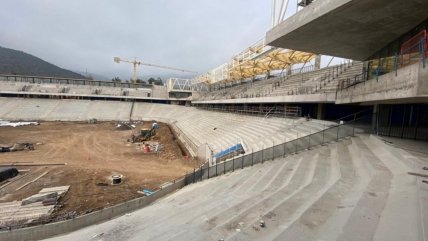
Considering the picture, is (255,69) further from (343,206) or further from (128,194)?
(343,206)

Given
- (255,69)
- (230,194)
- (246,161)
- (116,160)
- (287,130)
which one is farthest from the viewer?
(255,69)

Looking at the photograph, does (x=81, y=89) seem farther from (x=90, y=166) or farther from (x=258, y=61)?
(x=90, y=166)

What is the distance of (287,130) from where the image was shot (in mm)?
20219

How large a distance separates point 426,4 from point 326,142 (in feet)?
26.3

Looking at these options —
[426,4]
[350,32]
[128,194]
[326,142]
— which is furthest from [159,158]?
[426,4]

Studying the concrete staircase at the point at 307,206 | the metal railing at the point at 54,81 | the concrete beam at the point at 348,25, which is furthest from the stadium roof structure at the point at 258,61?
the metal railing at the point at 54,81

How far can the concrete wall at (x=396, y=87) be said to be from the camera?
24.3ft

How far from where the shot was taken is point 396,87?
9406 millimetres

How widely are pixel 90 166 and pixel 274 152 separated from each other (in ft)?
52.3

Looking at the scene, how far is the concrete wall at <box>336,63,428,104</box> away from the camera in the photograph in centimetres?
742

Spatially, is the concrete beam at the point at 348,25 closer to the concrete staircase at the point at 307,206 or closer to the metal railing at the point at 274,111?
the concrete staircase at the point at 307,206

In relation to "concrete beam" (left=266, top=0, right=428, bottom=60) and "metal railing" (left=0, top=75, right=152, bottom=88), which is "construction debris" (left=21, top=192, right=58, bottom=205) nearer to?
"concrete beam" (left=266, top=0, right=428, bottom=60)

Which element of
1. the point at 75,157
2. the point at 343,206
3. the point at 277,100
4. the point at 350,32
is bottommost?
the point at 75,157

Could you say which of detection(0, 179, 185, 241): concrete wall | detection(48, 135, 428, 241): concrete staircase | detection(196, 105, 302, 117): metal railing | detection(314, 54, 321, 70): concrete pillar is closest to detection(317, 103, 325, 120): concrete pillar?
detection(196, 105, 302, 117): metal railing
